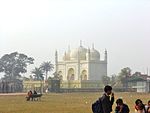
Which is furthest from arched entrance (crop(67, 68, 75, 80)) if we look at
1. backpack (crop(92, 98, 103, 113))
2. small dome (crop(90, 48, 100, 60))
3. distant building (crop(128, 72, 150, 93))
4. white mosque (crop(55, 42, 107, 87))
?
backpack (crop(92, 98, 103, 113))

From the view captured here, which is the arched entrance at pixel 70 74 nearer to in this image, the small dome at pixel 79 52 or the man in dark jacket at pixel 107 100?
the small dome at pixel 79 52

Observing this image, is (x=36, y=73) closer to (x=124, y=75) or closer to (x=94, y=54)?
(x=94, y=54)

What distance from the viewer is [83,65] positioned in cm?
13375

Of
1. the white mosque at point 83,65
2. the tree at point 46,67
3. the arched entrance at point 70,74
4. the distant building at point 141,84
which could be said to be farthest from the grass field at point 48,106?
the tree at point 46,67

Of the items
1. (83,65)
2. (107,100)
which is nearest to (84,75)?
(83,65)

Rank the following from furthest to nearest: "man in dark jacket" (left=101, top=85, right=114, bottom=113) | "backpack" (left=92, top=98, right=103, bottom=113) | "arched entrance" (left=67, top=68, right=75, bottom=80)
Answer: "arched entrance" (left=67, top=68, right=75, bottom=80), "backpack" (left=92, top=98, right=103, bottom=113), "man in dark jacket" (left=101, top=85, right=114, bottom=113)

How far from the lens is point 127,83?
10644cm

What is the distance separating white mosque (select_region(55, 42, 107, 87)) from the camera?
13138cm

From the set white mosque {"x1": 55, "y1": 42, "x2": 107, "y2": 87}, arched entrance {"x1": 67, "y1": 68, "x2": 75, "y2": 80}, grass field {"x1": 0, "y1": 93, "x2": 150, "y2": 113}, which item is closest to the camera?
grass field {"x1": 0, "y1": 93, "x2": 150, "y2": 113}

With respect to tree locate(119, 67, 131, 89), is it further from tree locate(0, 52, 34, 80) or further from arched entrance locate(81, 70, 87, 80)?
tree locate(0, 52, 34, 80)

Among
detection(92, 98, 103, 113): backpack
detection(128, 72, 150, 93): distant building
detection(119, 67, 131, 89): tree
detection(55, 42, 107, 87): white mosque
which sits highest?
detection(55, 42, 107, 87): white mosque

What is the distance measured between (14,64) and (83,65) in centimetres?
2154

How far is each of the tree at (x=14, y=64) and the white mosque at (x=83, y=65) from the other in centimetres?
1067

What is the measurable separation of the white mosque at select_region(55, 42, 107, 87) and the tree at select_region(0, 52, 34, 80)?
10670 millimetres
